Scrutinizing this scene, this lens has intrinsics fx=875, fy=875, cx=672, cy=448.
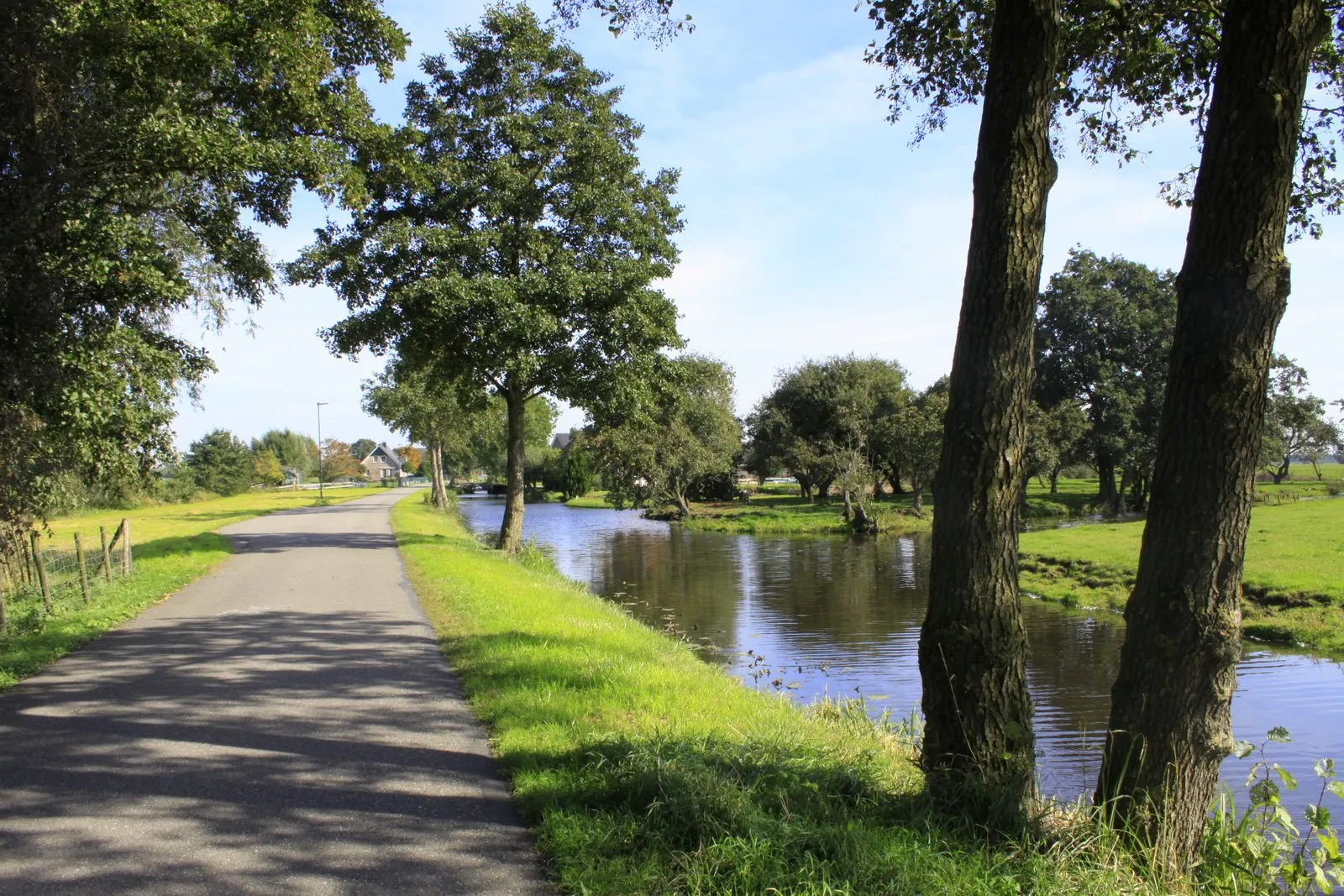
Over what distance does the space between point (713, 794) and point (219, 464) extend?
79535 millimetres

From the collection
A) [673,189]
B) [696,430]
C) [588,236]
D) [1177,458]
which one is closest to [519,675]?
[1177,458]

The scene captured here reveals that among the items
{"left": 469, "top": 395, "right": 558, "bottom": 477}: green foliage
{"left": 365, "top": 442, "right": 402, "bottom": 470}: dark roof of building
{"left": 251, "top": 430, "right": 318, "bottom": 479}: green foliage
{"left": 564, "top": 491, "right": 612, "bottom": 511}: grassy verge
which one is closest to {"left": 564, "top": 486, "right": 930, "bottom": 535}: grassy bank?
{"left": 469, "top": 395, "right": 558, "bottom": 477}: green foliage

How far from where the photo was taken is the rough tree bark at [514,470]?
21969 mm

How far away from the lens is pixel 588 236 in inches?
791

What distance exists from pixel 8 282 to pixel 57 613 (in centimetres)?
501

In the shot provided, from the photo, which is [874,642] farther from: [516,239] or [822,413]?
[822,413]

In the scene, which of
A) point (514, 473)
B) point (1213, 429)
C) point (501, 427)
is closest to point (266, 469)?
point (501, 427)

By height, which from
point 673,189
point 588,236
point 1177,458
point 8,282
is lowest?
point 1177,458

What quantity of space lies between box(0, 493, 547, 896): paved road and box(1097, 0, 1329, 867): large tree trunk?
129 inches

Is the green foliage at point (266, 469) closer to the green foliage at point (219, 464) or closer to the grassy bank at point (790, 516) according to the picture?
the green foliage at point (219, 464)

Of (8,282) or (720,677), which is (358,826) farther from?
(8,282)

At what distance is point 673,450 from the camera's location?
1975 inches

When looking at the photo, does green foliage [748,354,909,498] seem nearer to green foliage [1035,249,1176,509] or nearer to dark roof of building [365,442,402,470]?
green foliage [1035,249,1176,509]

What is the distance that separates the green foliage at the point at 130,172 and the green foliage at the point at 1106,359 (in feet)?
131
